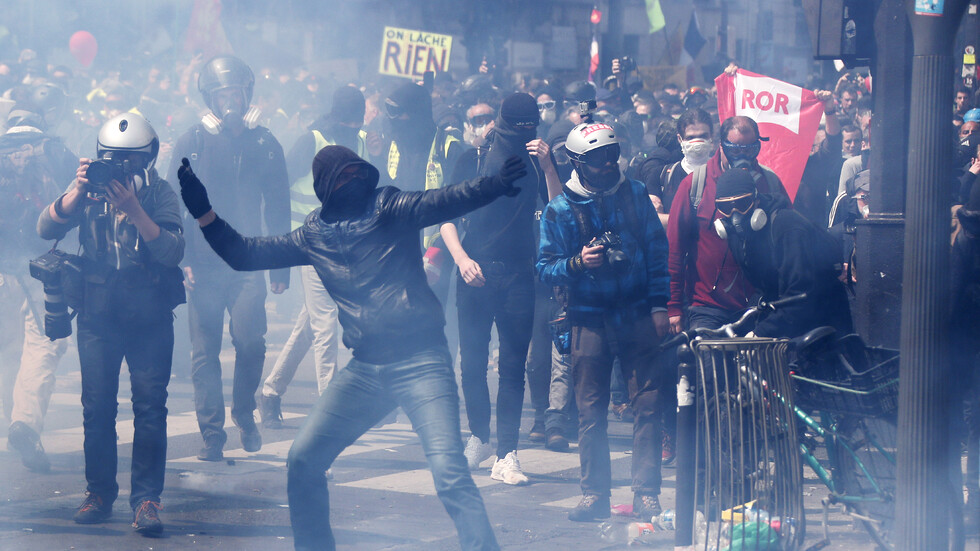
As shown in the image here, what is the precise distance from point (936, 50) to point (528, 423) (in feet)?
15.8

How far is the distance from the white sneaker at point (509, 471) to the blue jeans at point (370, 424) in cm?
199

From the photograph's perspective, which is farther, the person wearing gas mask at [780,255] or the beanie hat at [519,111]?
the beanie hat at [519,111]

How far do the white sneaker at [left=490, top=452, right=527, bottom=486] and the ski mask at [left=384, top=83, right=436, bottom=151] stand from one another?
94.6 inches

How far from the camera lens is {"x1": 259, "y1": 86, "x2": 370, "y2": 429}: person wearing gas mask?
7.58 metres

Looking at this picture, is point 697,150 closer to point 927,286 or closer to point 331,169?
point 331,169

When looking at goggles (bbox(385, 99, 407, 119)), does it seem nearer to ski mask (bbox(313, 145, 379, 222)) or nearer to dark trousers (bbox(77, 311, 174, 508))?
dark trousers (bbox(77, 311, 174, 508))

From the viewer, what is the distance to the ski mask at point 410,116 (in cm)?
805

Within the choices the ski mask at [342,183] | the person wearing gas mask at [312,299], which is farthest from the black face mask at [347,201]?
the person wearing gas mask at [312,299]

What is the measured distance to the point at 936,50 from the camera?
151 inches

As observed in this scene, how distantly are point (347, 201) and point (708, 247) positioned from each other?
218cm

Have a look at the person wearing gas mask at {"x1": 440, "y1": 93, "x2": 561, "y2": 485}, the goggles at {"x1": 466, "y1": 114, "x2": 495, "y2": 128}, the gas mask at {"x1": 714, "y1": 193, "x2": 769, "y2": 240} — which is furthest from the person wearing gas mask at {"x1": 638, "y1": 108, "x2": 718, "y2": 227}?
the goggles at {"x1": 466, "y1": 114, "x2": 495, "y2": 128}

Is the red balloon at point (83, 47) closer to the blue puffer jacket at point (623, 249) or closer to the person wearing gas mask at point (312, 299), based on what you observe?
the person wearing gas mask at point (312, 299)

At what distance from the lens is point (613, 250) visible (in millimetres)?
5547

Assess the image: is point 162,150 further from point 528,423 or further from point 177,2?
point 528,423
